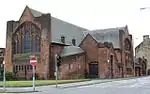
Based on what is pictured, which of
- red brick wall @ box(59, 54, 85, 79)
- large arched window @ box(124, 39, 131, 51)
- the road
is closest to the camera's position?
the road

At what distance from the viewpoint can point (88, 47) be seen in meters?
77.1

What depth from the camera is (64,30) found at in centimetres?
8281

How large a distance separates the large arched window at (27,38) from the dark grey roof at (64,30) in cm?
313

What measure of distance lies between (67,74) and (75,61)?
3.31 m

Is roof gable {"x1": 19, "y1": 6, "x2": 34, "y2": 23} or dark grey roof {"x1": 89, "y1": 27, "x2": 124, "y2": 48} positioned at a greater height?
roof gable {"x1": 19, "y1": 6, "x2": 34, "y2": 23}

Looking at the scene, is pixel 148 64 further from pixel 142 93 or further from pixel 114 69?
pixel 142 93

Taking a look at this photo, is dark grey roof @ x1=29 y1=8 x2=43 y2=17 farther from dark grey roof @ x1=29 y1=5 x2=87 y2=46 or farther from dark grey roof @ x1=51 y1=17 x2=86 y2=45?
dark grey roof @ x1=51 y1=17 x2=86 y2=45

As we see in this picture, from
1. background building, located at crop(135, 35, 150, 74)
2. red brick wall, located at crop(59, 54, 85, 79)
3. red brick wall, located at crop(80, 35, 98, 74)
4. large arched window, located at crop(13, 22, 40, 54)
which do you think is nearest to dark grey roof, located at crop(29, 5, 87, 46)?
large arched window, located at crop(13, 22, 40, 54)

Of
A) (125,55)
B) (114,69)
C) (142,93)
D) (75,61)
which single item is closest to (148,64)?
(125,55)

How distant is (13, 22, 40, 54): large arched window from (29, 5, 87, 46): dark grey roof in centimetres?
313

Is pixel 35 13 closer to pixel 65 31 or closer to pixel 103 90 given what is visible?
pixel 65 31

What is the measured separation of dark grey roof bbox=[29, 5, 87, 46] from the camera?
77.1 meters

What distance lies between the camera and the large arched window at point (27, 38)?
75188 mm

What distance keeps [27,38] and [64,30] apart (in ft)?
33.7
